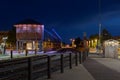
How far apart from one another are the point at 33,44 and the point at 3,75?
86.0 m

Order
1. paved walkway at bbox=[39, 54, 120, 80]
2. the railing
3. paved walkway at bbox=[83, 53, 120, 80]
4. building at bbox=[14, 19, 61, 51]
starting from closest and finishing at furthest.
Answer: the railing, paved walkway at bbox=[39, 54, 120, 80], paved walkway at bbox=[83, 53, 120, 80], building at bbox=[14, 19, 61, 51]

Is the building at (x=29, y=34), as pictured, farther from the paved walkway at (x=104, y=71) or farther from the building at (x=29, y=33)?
the paved walkway at (x=104, y=71)

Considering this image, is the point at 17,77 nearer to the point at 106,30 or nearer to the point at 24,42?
the point at 24,42

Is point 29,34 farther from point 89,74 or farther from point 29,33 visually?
point 89,74

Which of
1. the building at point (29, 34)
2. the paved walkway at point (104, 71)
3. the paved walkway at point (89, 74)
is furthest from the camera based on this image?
the building at point (29, 34)

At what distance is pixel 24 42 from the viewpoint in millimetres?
101938

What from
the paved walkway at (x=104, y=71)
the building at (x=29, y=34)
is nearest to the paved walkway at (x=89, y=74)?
the paved walkway at (x=104, y=71)

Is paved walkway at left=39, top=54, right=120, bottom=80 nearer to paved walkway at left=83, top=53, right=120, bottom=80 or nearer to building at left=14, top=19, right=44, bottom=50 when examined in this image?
paved walkway at left=83, top=53, right=120, bottom=80

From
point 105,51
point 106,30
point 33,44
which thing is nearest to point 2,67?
point 105,51

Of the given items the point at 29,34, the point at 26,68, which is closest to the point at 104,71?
the point at 26,68

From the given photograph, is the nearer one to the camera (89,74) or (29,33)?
(89,74)

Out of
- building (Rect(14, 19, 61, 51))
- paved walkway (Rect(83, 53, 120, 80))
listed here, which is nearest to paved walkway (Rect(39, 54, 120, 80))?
paved walkway (Rect(83, 53, 120, 80))

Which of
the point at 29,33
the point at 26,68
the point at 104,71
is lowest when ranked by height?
the point at 104,71

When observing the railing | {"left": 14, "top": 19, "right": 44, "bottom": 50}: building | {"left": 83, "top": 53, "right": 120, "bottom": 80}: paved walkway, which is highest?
{"left": 14, "top": 19, "right": 44, "bottom": 50}: building
